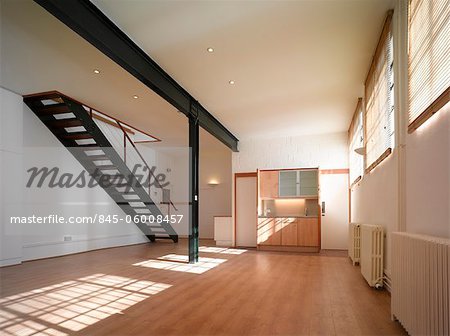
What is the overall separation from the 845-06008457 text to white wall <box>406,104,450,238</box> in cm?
695

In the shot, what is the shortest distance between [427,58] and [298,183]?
6756mm

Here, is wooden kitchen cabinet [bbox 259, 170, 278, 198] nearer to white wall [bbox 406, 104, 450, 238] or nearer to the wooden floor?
the wooden floor

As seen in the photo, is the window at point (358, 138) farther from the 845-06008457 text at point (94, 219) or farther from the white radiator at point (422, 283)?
the 845-06008457 text at point (94, 219)

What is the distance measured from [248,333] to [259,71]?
387cm

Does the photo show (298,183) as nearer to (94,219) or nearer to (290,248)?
(290,248)

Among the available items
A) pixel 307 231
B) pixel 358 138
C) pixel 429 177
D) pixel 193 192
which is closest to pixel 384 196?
pixel 429 177

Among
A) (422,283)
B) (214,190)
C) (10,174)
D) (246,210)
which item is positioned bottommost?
(246,210)

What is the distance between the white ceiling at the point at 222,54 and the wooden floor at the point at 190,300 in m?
3.31

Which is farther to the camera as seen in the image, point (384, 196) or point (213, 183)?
point (213, 183)

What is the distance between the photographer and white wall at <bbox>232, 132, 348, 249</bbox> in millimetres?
9172

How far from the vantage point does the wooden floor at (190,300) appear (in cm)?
300

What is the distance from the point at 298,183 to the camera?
9289 mm

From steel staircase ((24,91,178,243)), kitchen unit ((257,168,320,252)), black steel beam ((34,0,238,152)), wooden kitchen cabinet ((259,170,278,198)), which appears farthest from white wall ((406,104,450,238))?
steel staircase ((24,91,178,243))

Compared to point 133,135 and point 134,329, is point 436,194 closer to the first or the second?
point 134,329
